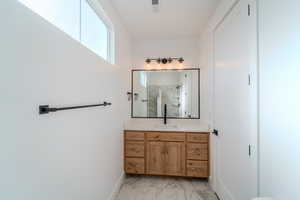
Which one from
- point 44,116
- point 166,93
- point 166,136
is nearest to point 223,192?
point 166,136

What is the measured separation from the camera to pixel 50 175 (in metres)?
0.97

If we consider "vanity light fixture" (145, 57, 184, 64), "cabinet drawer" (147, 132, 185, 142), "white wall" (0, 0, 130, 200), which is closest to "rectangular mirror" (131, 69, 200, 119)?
"vanity light fixture" (145, 57, 184, 64)

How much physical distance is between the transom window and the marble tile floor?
1.89 meters

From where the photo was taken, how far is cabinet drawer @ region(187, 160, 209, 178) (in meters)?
2.63

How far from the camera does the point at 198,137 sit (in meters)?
2.66

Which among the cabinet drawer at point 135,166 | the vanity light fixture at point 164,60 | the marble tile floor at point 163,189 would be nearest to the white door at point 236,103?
the marble tile floor at point 163,189

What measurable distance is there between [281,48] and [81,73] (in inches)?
56.6

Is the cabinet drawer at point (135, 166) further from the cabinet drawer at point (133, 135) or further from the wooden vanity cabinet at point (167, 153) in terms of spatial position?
the cabinet drawer at point (133, 135)

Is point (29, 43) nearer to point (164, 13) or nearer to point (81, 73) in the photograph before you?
point (81, 73)

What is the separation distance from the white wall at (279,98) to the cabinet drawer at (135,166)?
1849 millimetres

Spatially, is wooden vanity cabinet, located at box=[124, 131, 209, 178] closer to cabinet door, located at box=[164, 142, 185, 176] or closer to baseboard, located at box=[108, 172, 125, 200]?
cabinet door, located at box=[164, 142, 185, 176]

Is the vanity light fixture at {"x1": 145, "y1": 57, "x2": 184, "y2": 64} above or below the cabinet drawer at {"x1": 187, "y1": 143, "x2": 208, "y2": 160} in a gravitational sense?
above

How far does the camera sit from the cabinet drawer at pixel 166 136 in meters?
2.72

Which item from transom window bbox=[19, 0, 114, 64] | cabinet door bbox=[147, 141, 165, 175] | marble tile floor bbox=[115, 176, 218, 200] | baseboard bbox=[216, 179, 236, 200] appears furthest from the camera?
cabinet door bbox=[147, 141, 165, 175]
